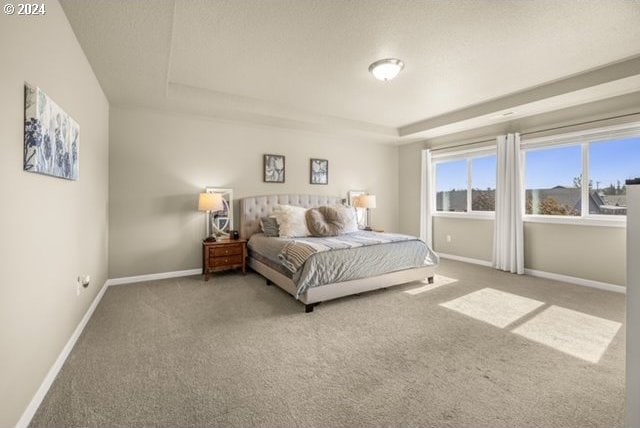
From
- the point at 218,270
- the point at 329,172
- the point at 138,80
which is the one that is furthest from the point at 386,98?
the point at 218,270

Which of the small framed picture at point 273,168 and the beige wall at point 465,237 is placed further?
the beige wall at point 465,237

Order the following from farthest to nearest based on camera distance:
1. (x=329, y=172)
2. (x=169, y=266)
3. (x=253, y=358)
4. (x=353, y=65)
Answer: (x=329, y=172)
(x=169, y=266)
(x=353, y=65)
(x=253, y=358)

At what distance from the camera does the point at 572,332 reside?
2523mm

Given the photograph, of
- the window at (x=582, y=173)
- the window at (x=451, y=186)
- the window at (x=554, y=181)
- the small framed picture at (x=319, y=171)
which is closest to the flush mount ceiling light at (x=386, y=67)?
the small framed picture at (x=319, y=171)

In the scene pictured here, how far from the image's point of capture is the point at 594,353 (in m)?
2.18

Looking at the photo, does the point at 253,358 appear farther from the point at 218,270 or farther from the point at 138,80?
the point at 138,80

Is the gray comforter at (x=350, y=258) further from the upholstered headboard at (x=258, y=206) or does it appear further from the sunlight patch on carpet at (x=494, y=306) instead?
the sunlight patch on carpet at (x=494, y=306)

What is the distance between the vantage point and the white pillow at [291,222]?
13.8 feet

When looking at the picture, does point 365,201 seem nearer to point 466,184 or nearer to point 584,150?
point 466,184

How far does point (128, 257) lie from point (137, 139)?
64.8 inches

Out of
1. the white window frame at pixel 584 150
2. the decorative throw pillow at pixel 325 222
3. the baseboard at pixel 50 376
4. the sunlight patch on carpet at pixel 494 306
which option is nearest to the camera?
the baseboard at pixel 50 376

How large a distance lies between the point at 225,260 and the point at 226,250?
0.15 meters

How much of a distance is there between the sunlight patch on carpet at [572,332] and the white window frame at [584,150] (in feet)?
5.28

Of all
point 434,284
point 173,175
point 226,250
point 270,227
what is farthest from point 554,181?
point 173,175
